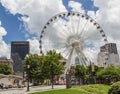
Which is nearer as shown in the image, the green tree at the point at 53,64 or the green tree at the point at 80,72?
the green tree at the point at 53,64

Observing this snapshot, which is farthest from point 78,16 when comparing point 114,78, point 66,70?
point 114,78

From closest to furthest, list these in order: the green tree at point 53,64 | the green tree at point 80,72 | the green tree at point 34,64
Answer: the green tree at point 53,64 < the green tree at point 34,64 < the green tree at point 80,72

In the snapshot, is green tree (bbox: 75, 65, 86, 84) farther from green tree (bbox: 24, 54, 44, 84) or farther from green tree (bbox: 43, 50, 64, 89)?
green tree (bbox: 43, 50, 64, 89)

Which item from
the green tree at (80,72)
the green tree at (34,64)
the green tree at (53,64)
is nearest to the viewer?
the green tree at (53,64)

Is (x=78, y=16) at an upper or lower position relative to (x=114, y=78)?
upper

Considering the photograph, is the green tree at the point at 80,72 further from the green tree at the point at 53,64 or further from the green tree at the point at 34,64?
the green tree at the point at 53,64

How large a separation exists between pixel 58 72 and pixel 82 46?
30.1 feet

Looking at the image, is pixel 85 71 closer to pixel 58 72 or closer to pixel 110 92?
pixel 58 72

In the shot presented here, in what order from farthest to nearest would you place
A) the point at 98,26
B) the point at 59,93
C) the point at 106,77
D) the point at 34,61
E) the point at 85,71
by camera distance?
the point at 85,71 → the point at 106,77 → the point at 34,61 → the point at 98,26 → the point at 59,93

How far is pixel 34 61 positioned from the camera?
104 metres

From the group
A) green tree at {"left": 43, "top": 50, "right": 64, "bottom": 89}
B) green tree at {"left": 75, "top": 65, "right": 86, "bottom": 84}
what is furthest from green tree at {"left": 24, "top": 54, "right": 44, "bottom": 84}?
green tree at {"left": 75, "top": 65, "right": 86, "bottom": 84}

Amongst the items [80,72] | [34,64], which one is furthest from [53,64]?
[80,72]

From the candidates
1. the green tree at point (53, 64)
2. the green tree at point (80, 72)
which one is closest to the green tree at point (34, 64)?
the green tree at point (53, 64)

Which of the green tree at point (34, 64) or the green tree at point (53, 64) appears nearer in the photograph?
the green tree at point (53, 64)
